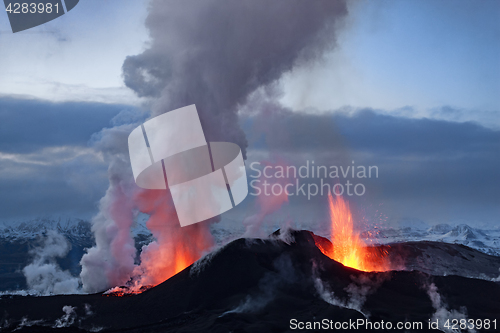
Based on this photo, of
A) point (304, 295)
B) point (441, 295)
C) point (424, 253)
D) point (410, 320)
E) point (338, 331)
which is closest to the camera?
point (338, 331)

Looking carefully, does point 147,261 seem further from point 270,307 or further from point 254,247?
point 270,307

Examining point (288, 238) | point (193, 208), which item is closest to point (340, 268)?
point (288, 238)

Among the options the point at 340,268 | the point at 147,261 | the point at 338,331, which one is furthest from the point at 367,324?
the point at 147,261

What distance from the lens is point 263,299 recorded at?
77.1m

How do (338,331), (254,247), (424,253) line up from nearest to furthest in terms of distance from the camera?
(338,331)
(254,247)
(424,253)

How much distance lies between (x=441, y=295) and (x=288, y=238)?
35.3 m

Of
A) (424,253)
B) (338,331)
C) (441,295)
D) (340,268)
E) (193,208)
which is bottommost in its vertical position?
(338,331)

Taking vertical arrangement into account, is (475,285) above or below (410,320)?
above

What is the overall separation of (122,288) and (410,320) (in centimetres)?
6480

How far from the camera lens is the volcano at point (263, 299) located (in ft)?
234

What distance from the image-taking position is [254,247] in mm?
93250

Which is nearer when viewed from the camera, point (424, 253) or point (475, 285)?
point (475, 285)

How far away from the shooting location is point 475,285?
93.8 meters

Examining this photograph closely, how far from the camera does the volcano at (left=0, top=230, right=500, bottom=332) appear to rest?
Result: 71.4 metres
